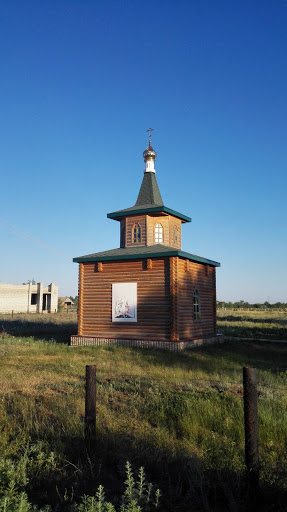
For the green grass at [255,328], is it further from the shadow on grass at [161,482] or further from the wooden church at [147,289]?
the shadow on grass at [161,482]

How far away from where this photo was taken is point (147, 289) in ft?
58.2

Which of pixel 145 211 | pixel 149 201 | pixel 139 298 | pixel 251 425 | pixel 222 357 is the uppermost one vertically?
pixel 149 201

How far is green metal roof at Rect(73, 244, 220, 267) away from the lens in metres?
17.3

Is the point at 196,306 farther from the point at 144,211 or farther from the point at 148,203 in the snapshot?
the point at 148,203

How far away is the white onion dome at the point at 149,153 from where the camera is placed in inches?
911

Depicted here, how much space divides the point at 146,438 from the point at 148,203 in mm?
17296

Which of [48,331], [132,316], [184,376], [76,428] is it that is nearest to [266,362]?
[184,376]

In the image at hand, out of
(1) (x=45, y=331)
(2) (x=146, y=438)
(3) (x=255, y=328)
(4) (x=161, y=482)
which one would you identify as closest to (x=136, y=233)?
(1) (x=45, y=331)

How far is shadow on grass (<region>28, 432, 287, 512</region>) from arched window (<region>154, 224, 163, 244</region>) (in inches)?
621

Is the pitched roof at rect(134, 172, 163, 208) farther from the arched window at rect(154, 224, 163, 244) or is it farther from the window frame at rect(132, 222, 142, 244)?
the window frame at rect(132, 222, 142, 244)

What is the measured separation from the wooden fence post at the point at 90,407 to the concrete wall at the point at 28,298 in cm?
5272

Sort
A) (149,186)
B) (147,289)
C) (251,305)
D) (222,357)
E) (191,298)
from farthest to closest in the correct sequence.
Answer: (251,305), (149,186), (191,298), (147,289), (222,357)

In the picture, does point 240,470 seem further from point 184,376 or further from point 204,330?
point 204,330

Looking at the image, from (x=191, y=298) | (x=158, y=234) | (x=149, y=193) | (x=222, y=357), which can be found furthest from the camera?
(x=149, y=193)
